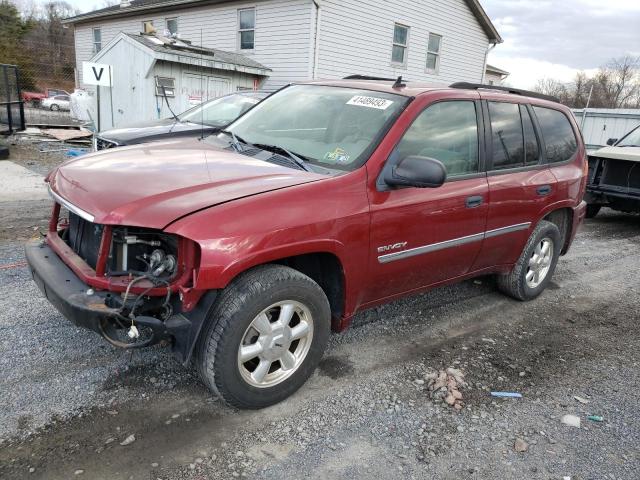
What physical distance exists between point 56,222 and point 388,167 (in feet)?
7.15

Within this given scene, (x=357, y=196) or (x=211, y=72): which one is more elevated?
(x=211, y=72)

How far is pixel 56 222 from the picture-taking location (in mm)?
3391

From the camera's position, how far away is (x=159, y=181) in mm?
2822

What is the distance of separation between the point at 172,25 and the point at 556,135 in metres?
18.2

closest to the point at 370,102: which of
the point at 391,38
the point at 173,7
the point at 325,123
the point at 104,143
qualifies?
the point at 325,123

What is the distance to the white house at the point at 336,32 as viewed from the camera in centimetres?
1552

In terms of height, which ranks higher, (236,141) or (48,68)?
(48,68)

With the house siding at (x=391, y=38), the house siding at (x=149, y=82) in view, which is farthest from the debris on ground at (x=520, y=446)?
the house siding at (x=391, y=38)

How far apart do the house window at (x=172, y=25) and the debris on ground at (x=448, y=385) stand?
19118mm

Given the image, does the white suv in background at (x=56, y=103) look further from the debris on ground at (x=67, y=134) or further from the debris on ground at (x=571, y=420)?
the debris on ground at (x=571, y=420)

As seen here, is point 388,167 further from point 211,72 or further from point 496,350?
point 211,72

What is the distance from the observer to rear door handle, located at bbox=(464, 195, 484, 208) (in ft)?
12.2

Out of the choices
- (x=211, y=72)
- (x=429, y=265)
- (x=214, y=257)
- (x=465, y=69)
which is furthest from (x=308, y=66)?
(x=214, y=257)

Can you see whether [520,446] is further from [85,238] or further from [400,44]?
[400,44]
